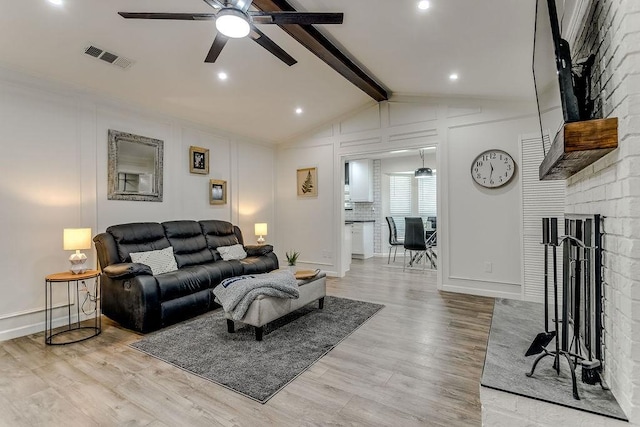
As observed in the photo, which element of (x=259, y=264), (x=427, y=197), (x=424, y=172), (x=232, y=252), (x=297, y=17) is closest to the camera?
(x=297, y=17)

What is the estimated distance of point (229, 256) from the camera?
14.4ft

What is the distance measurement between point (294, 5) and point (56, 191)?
306 cm

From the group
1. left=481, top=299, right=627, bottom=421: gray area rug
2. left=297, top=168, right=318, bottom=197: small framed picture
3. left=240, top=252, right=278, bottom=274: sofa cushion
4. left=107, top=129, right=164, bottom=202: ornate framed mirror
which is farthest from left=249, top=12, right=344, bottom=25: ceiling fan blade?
left=297, top=168, right=318, bottom=197: small framed picture

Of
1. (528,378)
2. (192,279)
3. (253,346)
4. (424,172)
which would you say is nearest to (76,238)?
(192,279)

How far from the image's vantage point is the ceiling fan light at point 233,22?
187cm

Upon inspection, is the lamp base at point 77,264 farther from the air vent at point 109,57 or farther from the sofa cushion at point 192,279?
the air vent at point 109,57

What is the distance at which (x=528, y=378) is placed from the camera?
167 centimetres

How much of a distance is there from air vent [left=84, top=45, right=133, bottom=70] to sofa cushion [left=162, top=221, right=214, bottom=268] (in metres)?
1.90

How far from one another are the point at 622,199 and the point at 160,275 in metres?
3.58

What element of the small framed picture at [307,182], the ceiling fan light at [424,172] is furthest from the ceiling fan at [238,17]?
the ceiling fan light at [424,172]

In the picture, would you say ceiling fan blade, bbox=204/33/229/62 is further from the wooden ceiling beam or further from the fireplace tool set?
the fireplace tool set

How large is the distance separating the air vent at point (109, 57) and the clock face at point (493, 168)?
433 cm

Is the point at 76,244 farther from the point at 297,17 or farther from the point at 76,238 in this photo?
the point at 297,17

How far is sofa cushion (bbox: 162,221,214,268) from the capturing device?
157 inches
